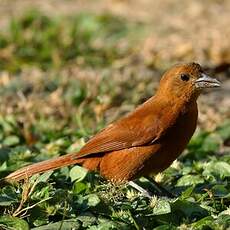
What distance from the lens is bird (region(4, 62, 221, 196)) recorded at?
21.1 ft

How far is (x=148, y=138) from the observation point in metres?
6.43

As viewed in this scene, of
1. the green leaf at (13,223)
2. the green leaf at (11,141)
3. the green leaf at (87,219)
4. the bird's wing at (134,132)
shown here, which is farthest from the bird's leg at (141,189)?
the green leaf at (11,141)

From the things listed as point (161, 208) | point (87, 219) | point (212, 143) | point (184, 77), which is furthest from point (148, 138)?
A: point (212, 143)

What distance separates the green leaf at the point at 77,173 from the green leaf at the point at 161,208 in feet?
2.96

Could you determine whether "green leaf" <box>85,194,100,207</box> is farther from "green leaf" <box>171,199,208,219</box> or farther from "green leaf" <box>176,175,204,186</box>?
"green leaf" <box>176,175,204,186</box>

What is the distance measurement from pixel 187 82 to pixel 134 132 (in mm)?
599

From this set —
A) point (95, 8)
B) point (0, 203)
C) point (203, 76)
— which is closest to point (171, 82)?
point (203, 76)

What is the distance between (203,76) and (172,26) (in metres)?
5.48

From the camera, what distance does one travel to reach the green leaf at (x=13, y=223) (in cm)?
536

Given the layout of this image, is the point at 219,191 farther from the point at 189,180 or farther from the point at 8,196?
the point at 8,196

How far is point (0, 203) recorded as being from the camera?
5566 millimetres

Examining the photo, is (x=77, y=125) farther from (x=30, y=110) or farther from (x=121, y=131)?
(x=121, y=131)

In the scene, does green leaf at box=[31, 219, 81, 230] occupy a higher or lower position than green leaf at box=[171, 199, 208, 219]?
higher

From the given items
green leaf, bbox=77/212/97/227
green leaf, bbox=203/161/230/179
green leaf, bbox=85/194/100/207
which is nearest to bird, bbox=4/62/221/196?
green leaf, bbox=203/161/230/179
